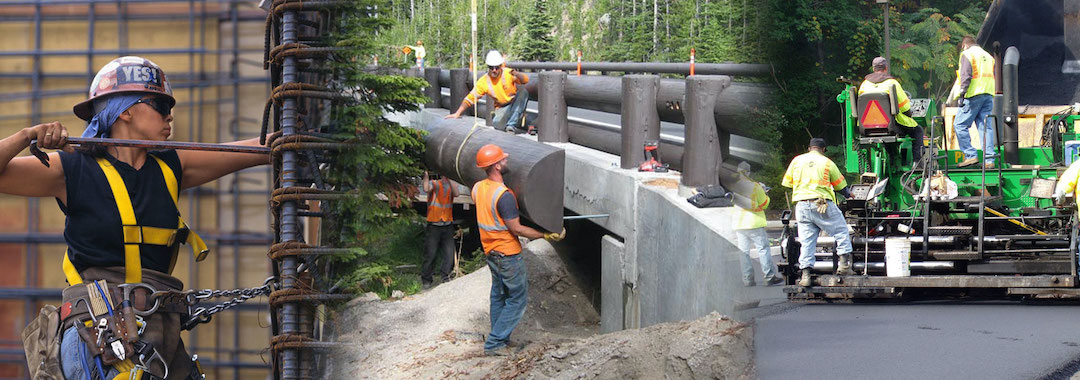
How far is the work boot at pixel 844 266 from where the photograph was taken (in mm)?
9445

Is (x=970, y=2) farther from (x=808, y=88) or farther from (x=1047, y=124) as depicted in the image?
(x=808, y=88)

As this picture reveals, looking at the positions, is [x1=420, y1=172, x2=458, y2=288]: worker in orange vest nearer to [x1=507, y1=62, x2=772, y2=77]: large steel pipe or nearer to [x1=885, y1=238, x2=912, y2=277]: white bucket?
[x1=507, y1=62, x2=772, y2=77]: large steel pipe

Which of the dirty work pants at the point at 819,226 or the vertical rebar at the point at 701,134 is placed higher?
the vertical rebar at the point at 701,134

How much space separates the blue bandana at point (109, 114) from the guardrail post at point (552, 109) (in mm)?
1398

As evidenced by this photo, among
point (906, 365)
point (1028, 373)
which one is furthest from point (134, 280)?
point (1028, 373)

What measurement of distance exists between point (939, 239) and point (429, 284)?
273 inches

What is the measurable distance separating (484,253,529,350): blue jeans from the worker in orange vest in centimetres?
18

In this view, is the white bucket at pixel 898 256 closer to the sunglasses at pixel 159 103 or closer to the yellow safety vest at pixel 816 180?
the yellow safety vest at pixel 816 180

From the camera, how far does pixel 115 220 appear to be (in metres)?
3.88

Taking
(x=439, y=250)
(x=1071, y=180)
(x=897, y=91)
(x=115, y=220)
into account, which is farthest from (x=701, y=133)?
(x=897, y=91)

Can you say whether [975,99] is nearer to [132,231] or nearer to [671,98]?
[671,98]

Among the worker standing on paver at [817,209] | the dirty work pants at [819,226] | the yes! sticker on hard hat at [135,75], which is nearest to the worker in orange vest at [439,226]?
the yes! sticker on hard hat at [135,75]

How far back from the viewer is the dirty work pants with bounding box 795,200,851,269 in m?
9.38

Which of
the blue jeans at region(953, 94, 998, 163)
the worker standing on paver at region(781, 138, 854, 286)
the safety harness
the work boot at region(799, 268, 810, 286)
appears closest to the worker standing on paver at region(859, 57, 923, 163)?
the blue jeans at region(953, 94, 998, 163)
